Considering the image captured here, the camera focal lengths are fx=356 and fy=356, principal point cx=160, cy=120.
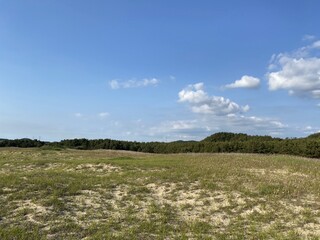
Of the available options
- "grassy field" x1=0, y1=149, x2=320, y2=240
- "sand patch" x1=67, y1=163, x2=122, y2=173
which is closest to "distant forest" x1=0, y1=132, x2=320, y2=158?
"sand patch" x1=67, y1=163, x2=122, y2=173

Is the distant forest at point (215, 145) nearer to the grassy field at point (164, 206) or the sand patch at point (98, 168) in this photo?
the sand patch at point (98, 168)

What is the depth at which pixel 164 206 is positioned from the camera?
13.0 metres

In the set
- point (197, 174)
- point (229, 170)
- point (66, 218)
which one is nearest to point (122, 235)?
point (66, 218)

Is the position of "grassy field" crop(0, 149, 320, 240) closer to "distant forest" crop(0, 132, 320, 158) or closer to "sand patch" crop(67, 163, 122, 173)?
"sand patch" crop(67, 163, 122, 173)

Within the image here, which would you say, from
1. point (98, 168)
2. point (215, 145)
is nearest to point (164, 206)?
point (98, 168)

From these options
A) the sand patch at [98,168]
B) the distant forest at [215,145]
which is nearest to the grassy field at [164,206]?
the sand patch at [98,168]

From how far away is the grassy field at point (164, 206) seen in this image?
32.6ft

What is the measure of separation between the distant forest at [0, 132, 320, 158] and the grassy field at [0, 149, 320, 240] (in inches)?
1213

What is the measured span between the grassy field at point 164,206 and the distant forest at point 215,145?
30.8 m

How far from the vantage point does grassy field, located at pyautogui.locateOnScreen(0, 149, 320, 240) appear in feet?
32.6

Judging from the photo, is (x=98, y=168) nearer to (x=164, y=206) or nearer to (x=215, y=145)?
(x=164, y=206)

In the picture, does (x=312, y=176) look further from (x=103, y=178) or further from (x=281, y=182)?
(x=103, y=178)

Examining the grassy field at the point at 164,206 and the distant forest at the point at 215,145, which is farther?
the distant forest at the point at 215,145

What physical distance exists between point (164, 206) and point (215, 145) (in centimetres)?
5408
